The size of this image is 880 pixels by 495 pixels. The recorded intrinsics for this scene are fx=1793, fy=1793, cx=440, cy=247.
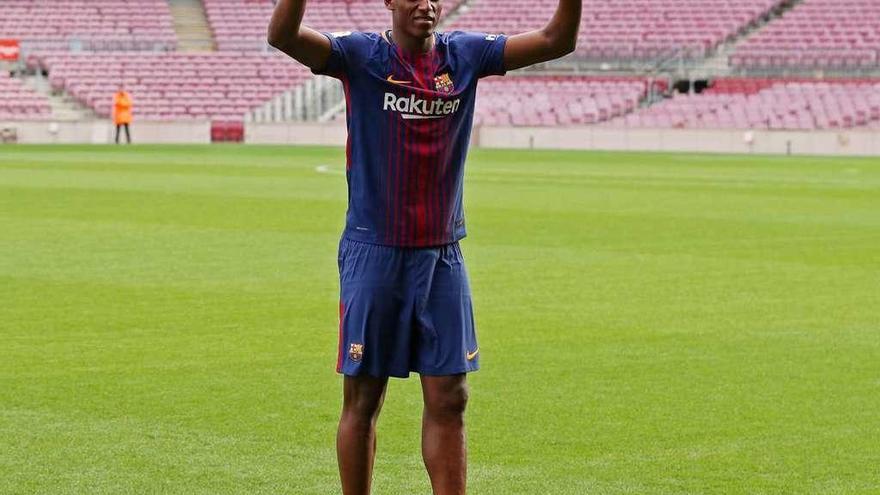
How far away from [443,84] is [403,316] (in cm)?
74

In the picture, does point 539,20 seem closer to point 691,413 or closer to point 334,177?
point 334,177

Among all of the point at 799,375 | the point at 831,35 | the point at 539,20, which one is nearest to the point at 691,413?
the point at 799,375

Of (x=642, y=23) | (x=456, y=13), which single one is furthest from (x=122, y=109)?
(x=642, y=23)

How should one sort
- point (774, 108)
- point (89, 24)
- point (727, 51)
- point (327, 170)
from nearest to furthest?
point (327, 170)
point (774, 108)
point (727, 51)
point (89, 24)

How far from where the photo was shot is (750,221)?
69.6 feet

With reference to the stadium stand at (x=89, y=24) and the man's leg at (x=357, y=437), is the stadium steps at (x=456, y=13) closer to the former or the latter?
the stadium stand at (x=89, y=24)

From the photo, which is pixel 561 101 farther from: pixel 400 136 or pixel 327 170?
pixel 400 136

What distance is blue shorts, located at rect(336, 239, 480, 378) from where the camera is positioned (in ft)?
18.6

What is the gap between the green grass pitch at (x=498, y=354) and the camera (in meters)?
7.17

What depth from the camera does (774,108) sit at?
169 ft

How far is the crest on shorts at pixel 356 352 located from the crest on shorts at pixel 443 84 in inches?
33.4

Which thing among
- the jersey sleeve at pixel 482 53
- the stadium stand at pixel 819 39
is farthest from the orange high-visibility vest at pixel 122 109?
the jersey sleeve at pixel 482 53

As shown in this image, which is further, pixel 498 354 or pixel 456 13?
pixel 456 13

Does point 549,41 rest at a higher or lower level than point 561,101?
higher
